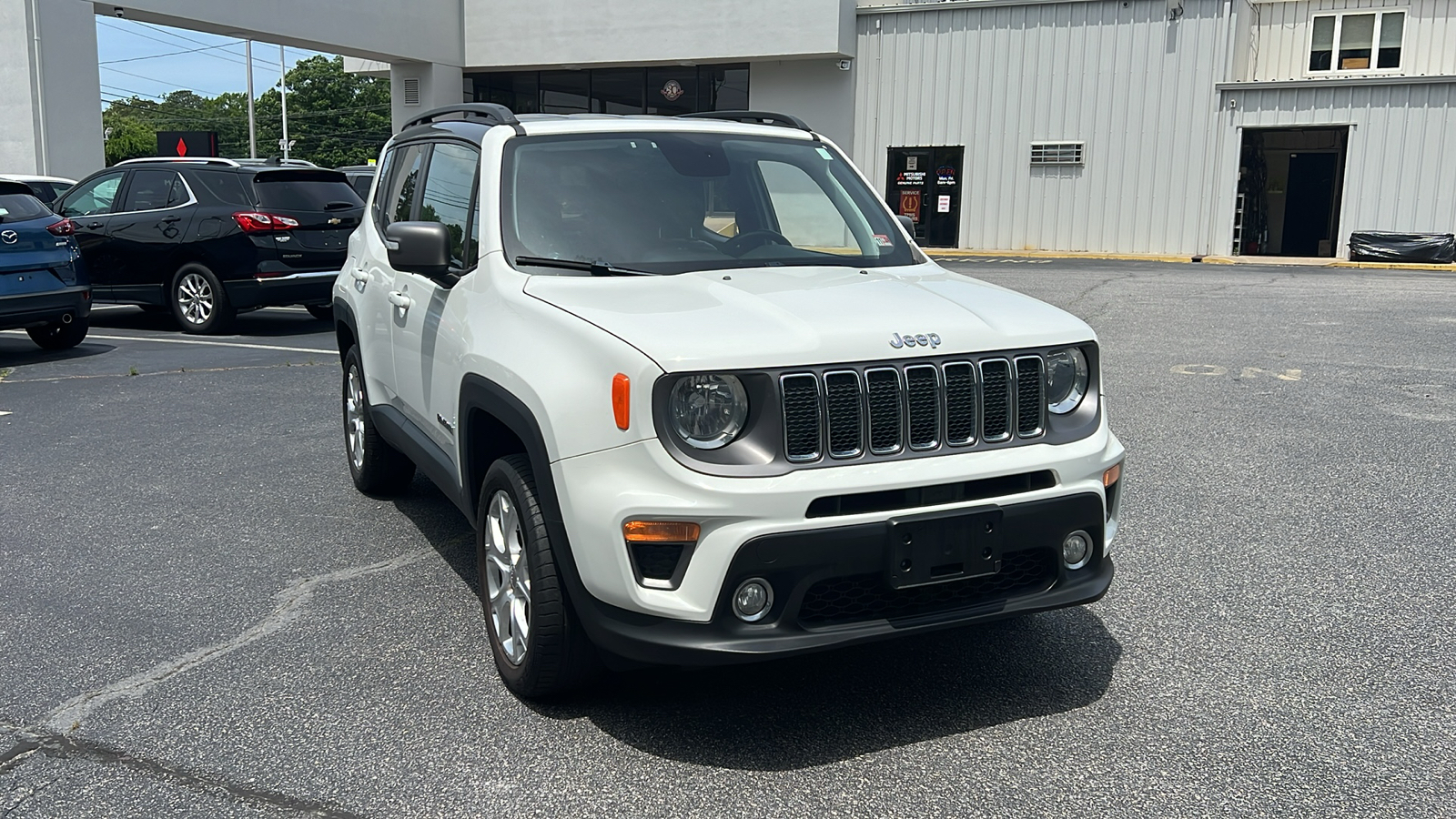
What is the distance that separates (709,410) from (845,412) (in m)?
0.37

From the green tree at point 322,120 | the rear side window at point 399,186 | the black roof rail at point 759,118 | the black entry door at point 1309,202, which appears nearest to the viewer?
the black roof rail at point 759,118

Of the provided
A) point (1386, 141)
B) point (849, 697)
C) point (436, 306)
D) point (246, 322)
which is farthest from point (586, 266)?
point (1386, 141)

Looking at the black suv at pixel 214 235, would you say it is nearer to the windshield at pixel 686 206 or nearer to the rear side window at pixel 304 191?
the rear side window at pixel 304 191

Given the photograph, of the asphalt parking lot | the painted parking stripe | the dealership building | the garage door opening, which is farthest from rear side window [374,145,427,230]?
the garage door opening

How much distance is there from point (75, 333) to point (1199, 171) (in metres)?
21.6

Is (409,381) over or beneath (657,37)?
beneath

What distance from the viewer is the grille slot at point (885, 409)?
11.3 ft

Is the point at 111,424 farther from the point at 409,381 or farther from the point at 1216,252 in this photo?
the point at 1216,252

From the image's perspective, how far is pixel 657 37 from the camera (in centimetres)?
2858

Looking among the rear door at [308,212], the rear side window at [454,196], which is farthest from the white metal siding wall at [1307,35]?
the rear side window at [454,196]

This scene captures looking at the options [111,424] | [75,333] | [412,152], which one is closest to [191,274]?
[75,333]

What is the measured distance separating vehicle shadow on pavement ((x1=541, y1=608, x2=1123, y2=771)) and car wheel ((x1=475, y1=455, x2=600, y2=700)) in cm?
18

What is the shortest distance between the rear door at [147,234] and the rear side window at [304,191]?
844mm

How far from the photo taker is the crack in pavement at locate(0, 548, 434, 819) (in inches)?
130
